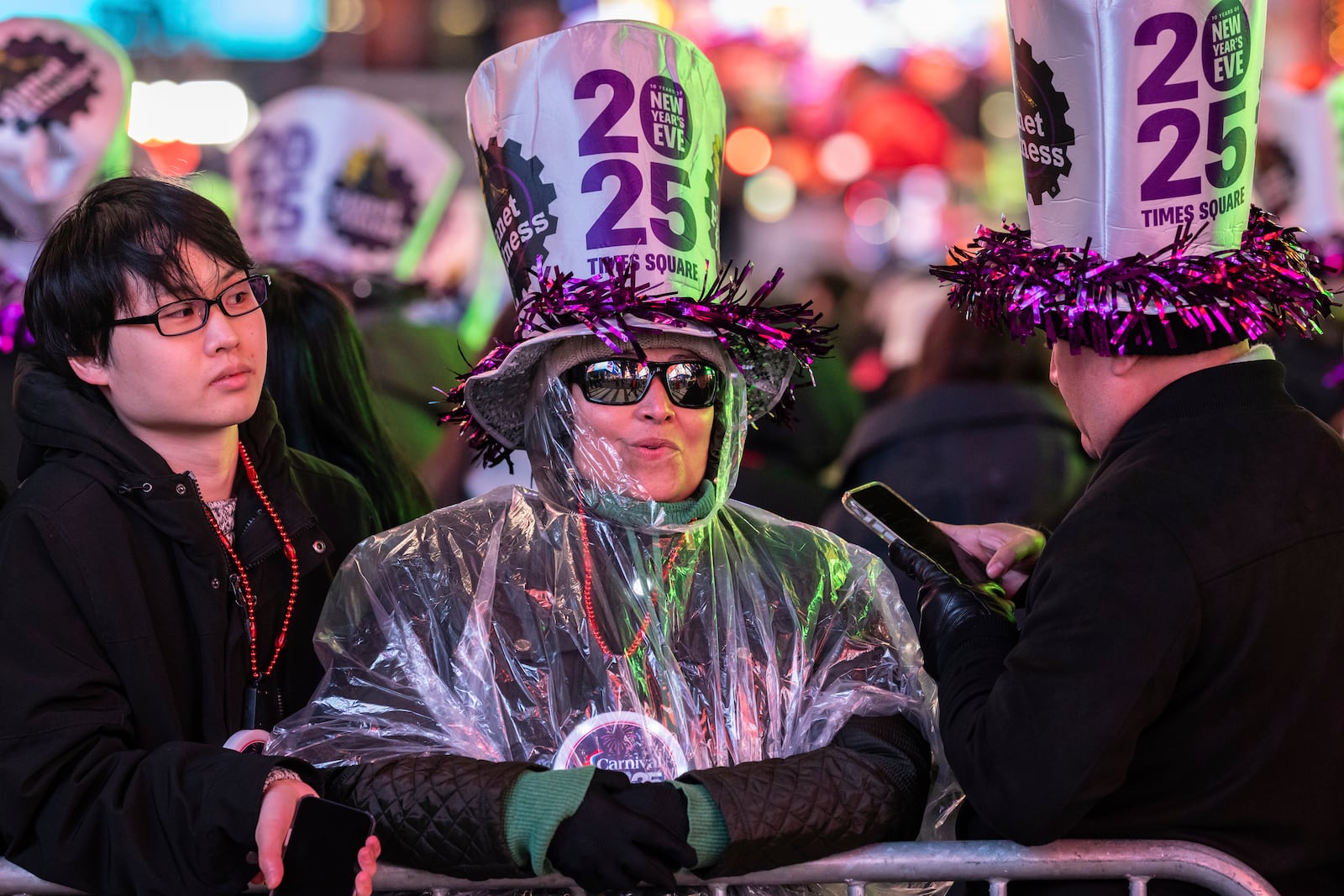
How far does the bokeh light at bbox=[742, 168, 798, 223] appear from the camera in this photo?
86.1ft

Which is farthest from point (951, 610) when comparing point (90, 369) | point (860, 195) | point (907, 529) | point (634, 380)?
point (860, 195)

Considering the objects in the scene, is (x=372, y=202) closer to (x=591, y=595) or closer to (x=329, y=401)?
(x=329, y=401)

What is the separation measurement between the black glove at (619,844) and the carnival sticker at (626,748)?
16cm

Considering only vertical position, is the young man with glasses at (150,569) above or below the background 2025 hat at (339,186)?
below

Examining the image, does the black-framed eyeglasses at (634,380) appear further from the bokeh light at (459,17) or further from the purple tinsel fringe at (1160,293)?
the bokeh light at (459,17)

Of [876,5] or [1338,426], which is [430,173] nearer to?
[1338,426]

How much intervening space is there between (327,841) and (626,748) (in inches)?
20.3

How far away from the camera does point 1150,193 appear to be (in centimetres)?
236

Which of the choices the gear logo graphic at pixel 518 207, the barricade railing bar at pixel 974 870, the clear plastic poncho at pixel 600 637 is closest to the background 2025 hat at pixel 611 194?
the gear logo graphic at pixel 518 207

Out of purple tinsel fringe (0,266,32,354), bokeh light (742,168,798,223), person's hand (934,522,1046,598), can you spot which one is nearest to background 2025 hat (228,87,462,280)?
purple tinsel fringe (0,266,32,354)

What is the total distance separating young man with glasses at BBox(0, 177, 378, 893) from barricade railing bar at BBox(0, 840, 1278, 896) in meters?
0.12

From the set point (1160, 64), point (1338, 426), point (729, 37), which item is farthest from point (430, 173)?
point (729, 37)

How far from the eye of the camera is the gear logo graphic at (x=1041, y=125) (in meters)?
2.42

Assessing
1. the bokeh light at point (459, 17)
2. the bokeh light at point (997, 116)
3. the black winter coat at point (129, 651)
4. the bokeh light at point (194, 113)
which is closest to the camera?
the black winter coat at point (129, 651)
